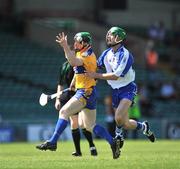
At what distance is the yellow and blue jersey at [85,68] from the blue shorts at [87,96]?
0.27 feet

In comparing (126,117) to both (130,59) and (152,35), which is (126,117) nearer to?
(130,59)

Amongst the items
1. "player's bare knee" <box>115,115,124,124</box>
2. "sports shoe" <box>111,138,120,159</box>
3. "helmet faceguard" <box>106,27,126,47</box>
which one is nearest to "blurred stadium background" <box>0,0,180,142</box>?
"player's bare knee" <box>115,115,124,124</box>

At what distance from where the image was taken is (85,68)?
16078 millimetres

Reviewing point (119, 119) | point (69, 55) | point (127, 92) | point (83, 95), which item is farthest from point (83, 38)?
point (119, 119)

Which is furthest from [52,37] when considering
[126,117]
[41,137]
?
[126,117]

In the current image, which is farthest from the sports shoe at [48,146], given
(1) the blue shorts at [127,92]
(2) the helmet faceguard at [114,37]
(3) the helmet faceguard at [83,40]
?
(2) the helmet faceguard at [114,37]

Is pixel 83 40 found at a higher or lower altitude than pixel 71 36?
higher

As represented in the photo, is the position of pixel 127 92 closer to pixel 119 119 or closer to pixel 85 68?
pixel 119 119

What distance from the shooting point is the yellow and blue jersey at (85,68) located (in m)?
16.1

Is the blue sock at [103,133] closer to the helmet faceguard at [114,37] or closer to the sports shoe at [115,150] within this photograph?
the sports shoe at [115,150]

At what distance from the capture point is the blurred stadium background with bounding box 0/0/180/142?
115 feet

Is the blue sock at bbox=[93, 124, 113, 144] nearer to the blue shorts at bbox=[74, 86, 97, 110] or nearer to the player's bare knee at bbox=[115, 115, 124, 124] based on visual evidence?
the player's bare knee at bbox=[115, 115, 124, 124]

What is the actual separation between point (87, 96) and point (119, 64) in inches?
34.6

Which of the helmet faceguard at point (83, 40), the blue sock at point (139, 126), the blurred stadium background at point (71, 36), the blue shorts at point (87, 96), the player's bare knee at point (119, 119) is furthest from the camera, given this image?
the blurred stadium background at point (71, 36)
